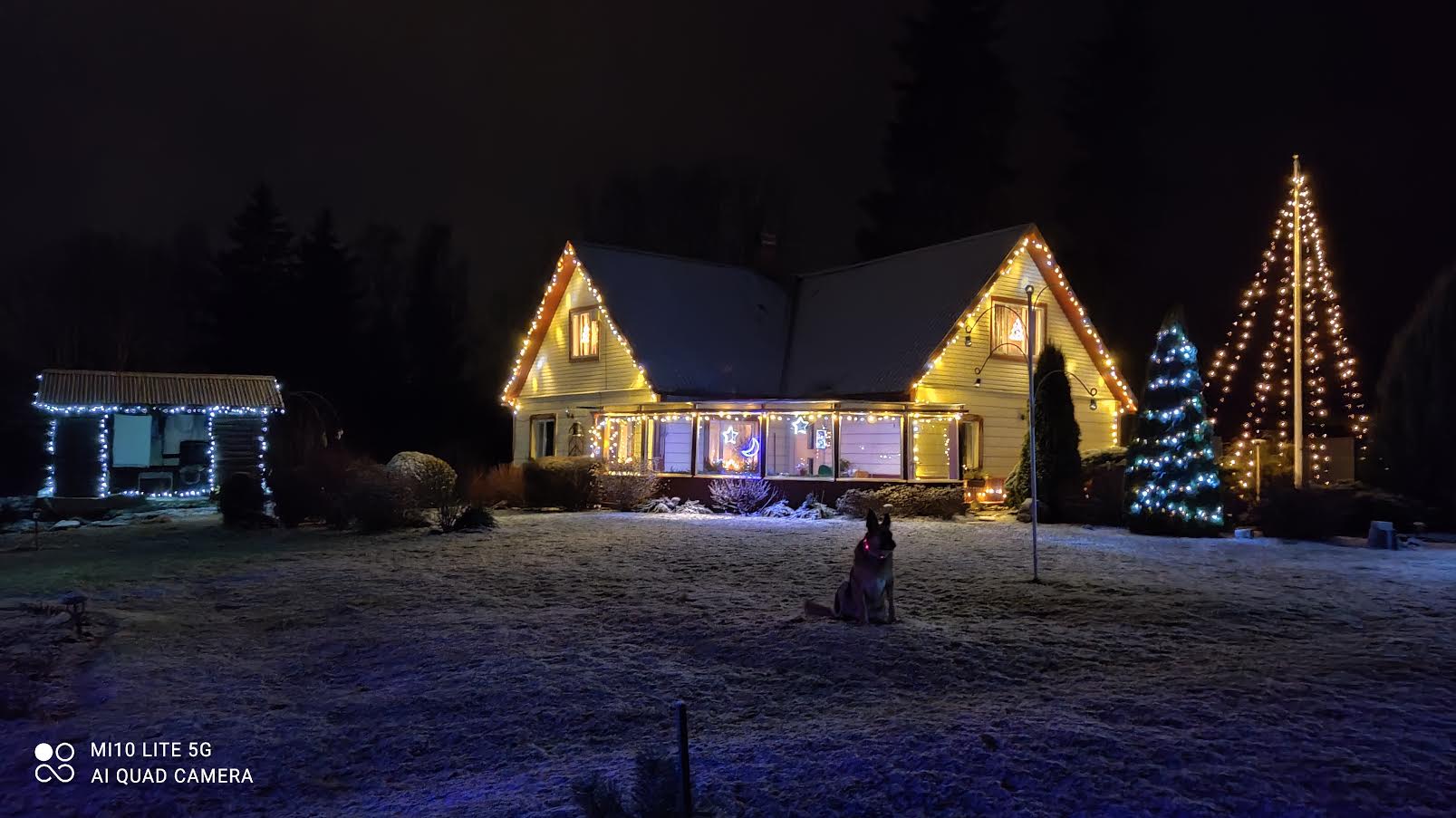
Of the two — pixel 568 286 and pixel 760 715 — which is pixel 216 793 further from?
pixel 568 286

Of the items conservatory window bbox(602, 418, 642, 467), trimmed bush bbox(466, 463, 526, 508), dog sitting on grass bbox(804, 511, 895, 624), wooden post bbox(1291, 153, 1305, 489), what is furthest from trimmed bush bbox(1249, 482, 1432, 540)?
trimmed bush bbox(466, 463, 526, 508)

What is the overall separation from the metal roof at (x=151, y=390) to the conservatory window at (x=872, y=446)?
1516 cm

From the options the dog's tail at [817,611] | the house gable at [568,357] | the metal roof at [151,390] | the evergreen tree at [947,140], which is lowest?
the dog's tail at [817,611]

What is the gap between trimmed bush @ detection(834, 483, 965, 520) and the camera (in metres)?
18.7

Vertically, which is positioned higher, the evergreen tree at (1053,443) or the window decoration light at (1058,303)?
the window decoration light at (1058,303)

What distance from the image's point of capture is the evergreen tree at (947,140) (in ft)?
128

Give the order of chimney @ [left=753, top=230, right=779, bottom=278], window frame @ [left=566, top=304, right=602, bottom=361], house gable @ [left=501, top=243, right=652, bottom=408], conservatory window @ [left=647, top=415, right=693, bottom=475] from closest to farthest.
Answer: conservatory window @ [left=647, top=415, right=693, bottom=475] → house gable @ [left=501, top=243, right=652, bottom=408] → window frame @ [left=566, top=304, right=602, bottom=361] → chimney @ [left=753, top=230, right=779, bottom=278]

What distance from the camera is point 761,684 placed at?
6566 millimetres

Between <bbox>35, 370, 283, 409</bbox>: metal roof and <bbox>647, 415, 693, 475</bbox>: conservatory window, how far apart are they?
413 inches

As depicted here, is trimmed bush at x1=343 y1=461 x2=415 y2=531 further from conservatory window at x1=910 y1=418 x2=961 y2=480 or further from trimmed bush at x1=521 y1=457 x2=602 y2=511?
conservatory window at x1=910 y1=418 x2=961 y2=480

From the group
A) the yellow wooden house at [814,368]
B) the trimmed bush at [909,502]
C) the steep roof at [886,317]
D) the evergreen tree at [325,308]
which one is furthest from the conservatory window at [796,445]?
the evergreen tree at [325,308]

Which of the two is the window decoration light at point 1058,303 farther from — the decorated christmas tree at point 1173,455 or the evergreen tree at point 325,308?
the evergreen tree at point 325,308

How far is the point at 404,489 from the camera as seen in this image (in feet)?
52.7

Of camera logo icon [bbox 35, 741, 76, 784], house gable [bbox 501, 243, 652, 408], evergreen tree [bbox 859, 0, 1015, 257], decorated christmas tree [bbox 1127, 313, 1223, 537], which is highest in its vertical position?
evergreen tree [bbox 859, 0, 1015, 257]
